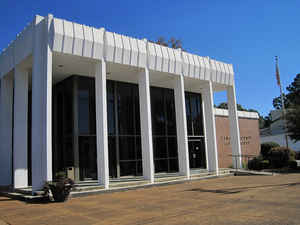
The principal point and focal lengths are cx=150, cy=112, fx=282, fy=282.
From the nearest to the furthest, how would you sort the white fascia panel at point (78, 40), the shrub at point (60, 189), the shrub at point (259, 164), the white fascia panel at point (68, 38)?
the shrub at point (60, 189) → the white fascia panel at point (68, 38) → the white fascia panel at point (78, 40) → the shrub at point (259, 164)

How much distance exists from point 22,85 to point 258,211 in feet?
43.8

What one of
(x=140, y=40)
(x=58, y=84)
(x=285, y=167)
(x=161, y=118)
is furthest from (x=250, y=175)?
(x=58, y=84)

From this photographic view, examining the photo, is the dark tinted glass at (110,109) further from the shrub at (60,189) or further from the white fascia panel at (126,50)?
the shrub at (60,189)

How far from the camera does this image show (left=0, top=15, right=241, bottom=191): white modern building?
526 inches

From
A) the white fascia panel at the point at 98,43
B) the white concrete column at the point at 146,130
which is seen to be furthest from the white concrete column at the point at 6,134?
the white concrete column at the point at 146,130

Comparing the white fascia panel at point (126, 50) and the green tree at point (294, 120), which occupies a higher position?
the white fascia panel at point (126, 50)

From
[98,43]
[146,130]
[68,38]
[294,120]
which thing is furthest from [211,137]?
[68,38]

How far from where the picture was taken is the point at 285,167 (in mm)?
23094

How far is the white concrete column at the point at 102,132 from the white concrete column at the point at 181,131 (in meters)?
5.64

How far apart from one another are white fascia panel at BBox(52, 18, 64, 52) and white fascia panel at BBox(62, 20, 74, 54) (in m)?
0.14

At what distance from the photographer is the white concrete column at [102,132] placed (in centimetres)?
1382

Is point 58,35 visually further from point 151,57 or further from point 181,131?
point 181,131

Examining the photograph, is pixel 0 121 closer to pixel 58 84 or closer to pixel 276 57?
pixel 58 84


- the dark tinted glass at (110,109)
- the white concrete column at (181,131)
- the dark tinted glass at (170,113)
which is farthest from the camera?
the dark tinted glass at (170,113)
